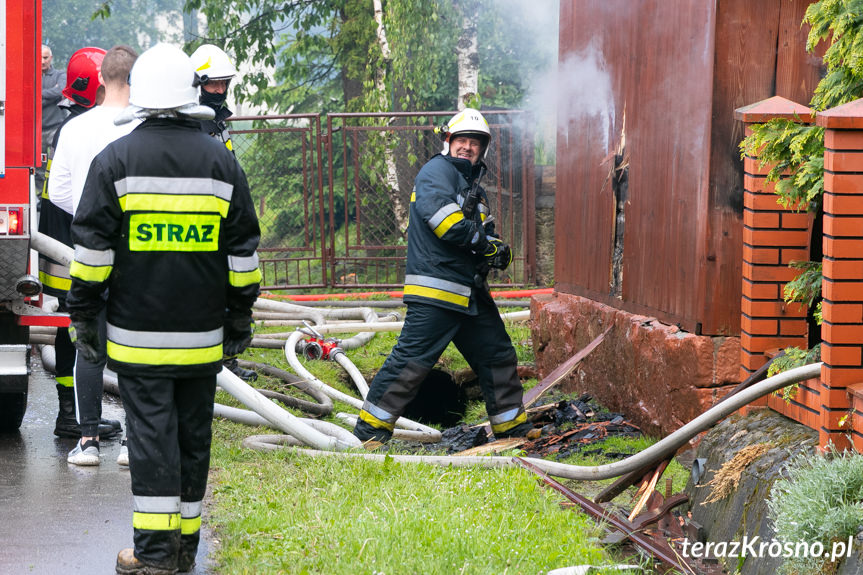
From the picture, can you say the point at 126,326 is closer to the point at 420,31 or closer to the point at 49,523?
the point at 49,523

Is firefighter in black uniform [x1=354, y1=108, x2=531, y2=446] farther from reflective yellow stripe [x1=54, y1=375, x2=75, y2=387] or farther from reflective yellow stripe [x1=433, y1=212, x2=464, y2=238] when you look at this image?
reflective yellow stripe [x1=54, y1=375, x2=75, y2=387]

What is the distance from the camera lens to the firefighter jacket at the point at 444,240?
21.3ft

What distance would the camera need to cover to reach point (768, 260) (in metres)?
5.46

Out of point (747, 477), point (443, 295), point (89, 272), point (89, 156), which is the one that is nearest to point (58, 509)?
point (89, 272)

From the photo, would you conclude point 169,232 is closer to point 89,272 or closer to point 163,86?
point 89,272

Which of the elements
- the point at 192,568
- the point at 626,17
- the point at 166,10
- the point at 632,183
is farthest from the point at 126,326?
the point at 166,10

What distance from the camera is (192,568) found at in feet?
13.3

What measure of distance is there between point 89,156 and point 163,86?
5.30 ft

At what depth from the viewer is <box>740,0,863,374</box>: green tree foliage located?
460cm

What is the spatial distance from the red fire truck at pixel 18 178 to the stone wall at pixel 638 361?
3577 mm

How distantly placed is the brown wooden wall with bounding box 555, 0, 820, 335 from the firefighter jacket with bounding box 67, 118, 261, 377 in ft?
11.0

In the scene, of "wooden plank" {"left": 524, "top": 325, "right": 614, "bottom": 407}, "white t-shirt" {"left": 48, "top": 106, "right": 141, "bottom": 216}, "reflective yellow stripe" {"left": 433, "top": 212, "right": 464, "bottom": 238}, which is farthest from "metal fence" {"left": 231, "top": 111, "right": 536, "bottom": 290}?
"white t-shirt" {"left": 48, "top": 106, "right": 141, "bottom": 216}

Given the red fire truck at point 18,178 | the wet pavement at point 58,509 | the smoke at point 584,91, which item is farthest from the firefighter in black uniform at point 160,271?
the smoke at point 584,91

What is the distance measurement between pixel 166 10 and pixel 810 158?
50.5m
